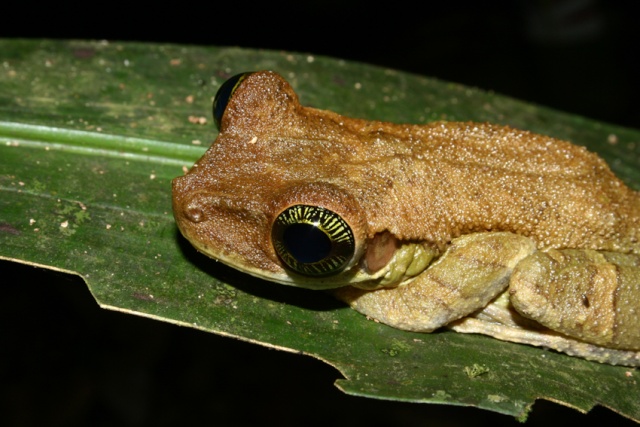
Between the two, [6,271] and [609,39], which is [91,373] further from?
[609,39]

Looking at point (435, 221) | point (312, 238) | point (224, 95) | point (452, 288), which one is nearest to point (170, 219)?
point (224, 95)

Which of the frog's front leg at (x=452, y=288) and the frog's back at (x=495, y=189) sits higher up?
the frog's back at (x=495, y=189)

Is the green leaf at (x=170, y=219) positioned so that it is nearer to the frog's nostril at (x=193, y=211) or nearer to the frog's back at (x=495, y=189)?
the frog's nostril at (x=193, y=211)

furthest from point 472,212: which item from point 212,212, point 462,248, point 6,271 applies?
point 6,271

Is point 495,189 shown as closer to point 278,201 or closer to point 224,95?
point 278,201

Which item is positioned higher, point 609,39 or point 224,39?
point 609,39

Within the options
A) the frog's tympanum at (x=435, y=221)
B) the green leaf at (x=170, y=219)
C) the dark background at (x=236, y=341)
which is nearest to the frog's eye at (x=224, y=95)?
the frog's tympanum at (x=435, y=221)
